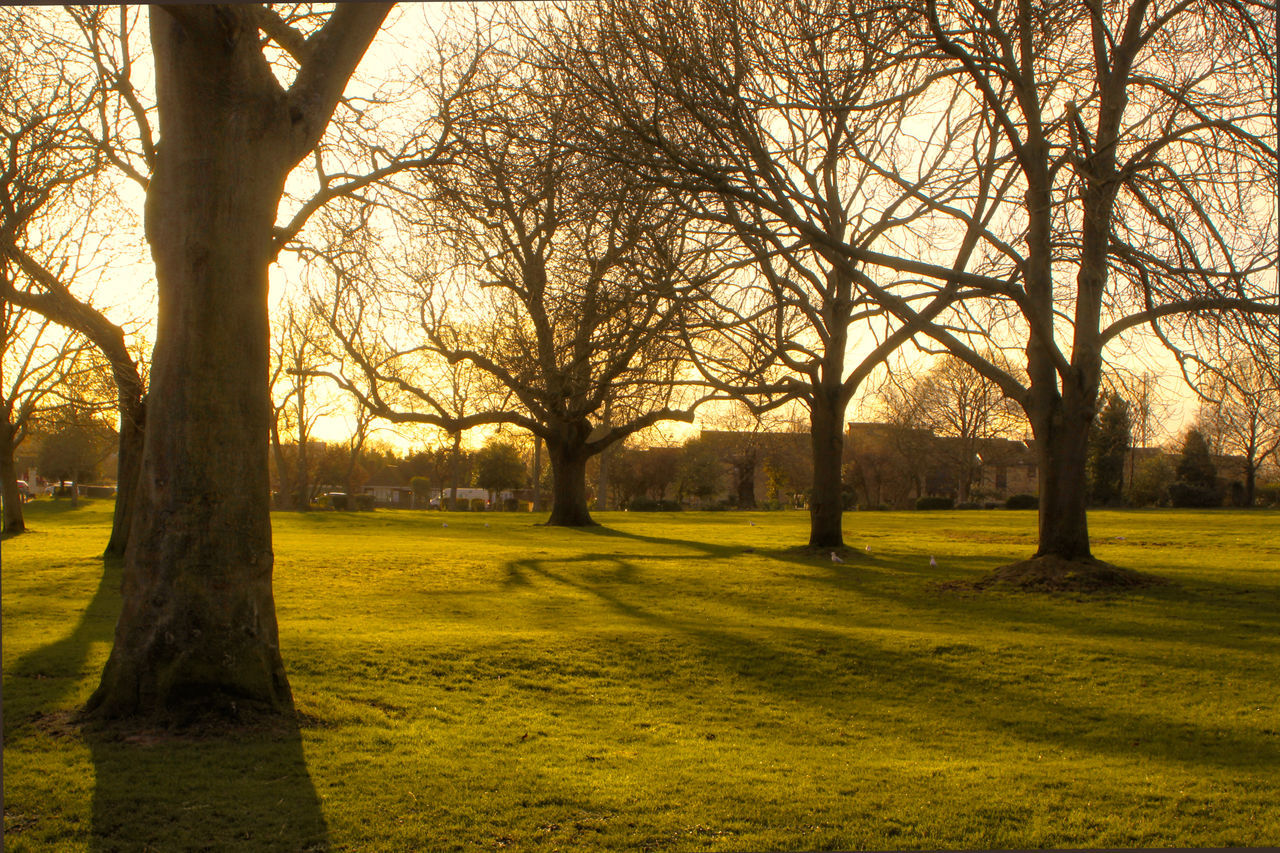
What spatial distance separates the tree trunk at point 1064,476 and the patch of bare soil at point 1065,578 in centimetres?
27

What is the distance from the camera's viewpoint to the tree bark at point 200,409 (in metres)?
7.04

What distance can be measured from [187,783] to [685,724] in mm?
4013

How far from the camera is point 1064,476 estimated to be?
1727cm

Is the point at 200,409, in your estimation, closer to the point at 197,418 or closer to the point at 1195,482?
the point at 197,418

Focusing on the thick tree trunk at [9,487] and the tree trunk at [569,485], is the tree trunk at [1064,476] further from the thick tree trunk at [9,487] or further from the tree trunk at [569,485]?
the thick tree trunk at [9,487]

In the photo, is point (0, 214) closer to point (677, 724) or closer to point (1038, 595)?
point (677, 724)

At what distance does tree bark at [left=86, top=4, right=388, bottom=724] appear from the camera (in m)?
7.04

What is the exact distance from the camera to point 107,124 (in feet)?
50.6

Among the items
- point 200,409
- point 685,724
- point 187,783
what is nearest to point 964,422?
point 685,724

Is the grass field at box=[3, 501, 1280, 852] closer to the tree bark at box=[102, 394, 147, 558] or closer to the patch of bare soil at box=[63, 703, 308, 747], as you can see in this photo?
the patch of bare soil at box=[63, 703, 308, 747]

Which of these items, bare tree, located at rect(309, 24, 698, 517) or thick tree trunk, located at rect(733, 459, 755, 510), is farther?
thick tree trunk, located at rect(733, 459, 755, 510)

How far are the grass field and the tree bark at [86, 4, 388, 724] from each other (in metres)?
0.54

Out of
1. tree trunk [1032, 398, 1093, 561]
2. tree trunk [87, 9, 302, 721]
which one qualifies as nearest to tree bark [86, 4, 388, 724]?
tree trunk [87, 9, 302, 721]

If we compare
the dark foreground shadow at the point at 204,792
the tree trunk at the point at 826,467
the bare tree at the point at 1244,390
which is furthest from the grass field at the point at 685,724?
the tree trunk at the point at 826,467
